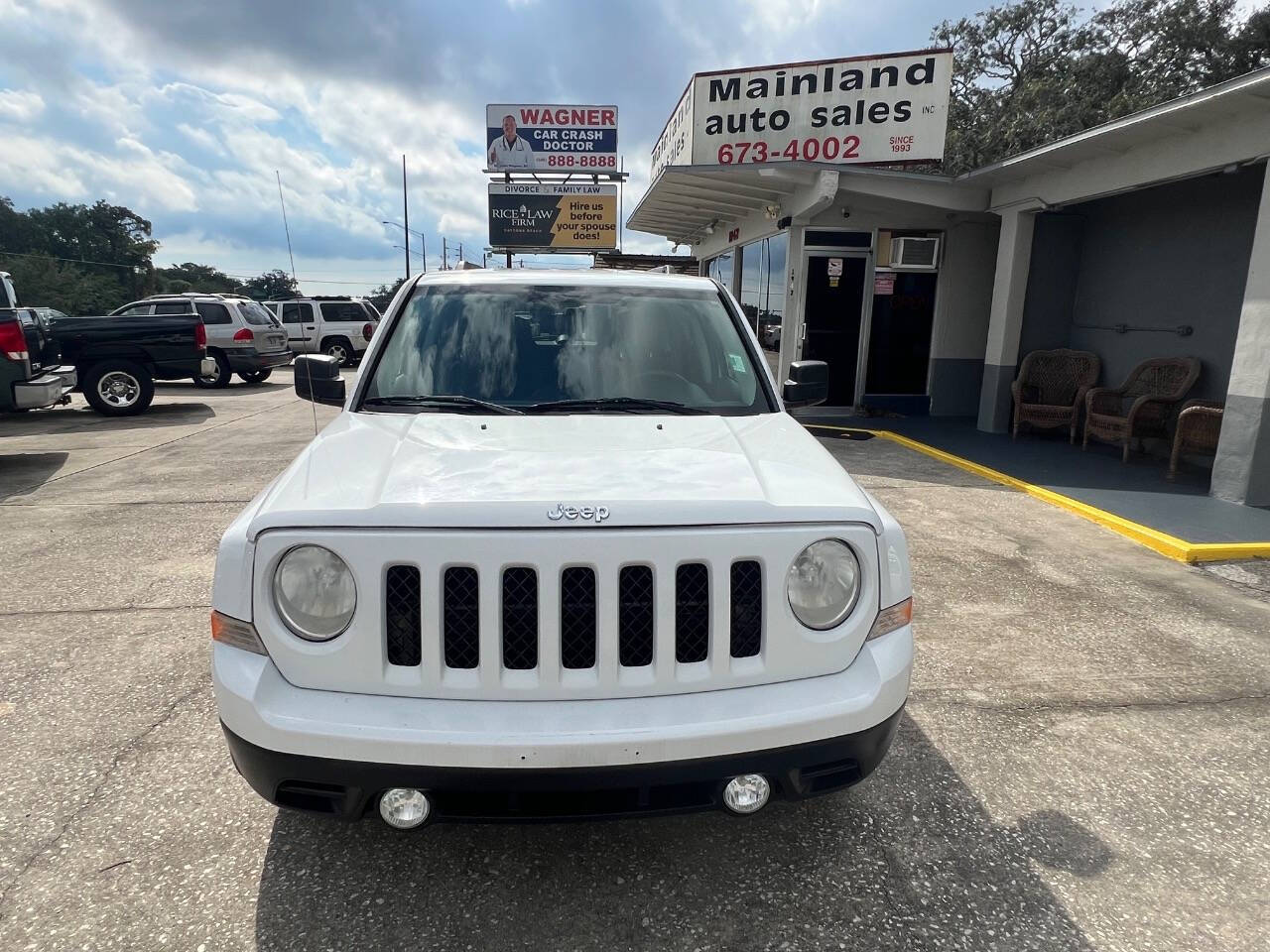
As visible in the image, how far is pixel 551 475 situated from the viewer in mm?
→ 2146

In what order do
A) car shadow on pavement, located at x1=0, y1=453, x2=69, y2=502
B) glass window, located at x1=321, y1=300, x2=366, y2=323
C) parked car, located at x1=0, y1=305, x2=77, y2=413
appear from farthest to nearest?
1. glass window, located at x1=321, y1=300, x2=366, y2=323
2. parked car, located at x1=0, y1=305, x2=77, y2=413
3. car shadow on pavement, located at x1=0, y1=453, x2=69, y2=502

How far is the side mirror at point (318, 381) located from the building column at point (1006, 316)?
924 centimetres

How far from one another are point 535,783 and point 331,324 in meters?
21.6

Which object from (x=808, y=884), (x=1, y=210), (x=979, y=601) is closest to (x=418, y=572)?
→ (x=808, y=884)

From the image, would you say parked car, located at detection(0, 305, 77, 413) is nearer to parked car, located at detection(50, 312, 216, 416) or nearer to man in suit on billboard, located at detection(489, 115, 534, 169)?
parked car, located at detection(50, 312, 216, 416)

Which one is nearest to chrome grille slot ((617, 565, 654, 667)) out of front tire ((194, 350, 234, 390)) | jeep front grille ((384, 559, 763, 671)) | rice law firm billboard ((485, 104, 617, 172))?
jeep front grille ((384, 559, 763, 671))

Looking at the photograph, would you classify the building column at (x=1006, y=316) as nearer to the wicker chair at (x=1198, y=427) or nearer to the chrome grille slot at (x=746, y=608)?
Answer: the wicker chair at (x=1198, y=427)

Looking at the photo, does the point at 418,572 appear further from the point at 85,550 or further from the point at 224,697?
the point at 85,550

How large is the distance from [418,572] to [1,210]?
79376 millimetres

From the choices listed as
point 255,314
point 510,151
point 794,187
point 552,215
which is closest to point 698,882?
point 794,187

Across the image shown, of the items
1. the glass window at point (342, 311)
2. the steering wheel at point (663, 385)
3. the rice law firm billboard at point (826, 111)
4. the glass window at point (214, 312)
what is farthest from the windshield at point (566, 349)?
the glass window at point (342, 311)

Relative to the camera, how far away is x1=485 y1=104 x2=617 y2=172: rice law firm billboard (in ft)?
86.3

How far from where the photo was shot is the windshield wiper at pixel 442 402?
2.88 m

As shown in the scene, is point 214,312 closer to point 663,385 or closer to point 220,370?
point 220,370
